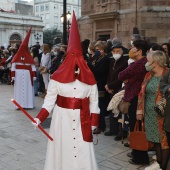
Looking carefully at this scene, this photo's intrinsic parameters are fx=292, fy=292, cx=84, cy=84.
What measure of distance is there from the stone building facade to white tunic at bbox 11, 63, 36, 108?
14.5ft

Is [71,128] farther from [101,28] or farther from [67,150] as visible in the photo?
[101,28]

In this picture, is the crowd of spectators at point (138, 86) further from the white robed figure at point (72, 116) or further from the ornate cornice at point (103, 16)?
the ornate cornice at point (103, 16)

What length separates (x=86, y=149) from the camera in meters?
3.65

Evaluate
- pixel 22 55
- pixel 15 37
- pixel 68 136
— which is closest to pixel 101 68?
pixel 68 136

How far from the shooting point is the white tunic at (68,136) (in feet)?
11.9

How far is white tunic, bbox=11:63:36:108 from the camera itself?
29.4ft

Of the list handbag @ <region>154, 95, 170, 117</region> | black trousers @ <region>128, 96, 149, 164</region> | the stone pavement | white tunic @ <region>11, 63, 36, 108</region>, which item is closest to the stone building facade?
white tunic @ <region>11, 63, 36, 108</region>

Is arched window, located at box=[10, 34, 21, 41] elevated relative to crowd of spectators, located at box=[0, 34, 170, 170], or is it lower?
elevated

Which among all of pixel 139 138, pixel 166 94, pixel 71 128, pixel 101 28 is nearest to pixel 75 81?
pixel 71 128

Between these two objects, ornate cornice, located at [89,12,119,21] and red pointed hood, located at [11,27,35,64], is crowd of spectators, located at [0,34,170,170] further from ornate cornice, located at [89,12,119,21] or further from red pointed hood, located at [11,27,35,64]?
ornate cornice, located at [89,12,119,21]

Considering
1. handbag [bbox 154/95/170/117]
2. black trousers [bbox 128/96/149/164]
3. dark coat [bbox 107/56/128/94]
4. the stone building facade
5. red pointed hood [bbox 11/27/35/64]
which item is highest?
the stone building facade

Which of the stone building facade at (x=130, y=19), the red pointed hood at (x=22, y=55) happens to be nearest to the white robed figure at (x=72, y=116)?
the red pointed hood at (x=22, y=55)

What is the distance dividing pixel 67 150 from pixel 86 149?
0.24 metres

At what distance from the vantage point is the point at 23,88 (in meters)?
9.01
